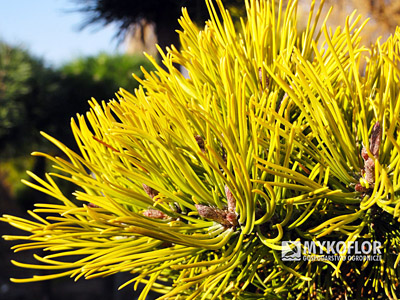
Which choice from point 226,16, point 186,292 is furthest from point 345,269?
point 226,16

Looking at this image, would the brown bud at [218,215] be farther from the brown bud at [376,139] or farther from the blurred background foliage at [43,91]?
the blurred background foliage at [43,91]

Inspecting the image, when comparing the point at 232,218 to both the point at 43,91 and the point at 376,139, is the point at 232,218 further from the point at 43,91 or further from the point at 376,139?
the point at 43,91

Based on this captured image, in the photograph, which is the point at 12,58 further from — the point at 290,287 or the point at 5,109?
the point at 290,287

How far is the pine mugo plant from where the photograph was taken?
0.29 m

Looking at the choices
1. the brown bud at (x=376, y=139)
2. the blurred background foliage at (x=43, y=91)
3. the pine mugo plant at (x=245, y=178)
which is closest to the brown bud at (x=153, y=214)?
the pine mugo plant at (x=245, y=178)

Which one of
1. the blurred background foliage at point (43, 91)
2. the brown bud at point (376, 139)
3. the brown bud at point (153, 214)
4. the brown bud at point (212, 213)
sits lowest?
the brown bud at point (376, 139)

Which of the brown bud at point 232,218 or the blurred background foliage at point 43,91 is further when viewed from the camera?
the blurred background foliage at point 43,91

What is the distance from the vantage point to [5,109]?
79.6 inches

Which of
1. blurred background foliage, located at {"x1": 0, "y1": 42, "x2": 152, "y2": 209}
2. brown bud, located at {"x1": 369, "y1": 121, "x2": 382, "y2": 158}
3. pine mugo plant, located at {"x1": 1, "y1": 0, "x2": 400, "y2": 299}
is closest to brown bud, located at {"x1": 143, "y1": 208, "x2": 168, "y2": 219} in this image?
pine mugo plant, located at {"x1": 1, "y1": 0, "x2": 400, "y2": 299}

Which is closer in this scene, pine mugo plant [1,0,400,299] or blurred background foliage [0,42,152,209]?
pine mugo plant [1,0,400,299]

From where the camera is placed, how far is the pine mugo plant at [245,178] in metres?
0.29

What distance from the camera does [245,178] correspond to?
11.1 inches

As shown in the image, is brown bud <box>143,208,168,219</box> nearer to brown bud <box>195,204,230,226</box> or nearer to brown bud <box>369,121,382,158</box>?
brown bud <box>195,204,230,226</box>

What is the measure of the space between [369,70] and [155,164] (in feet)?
0.67
